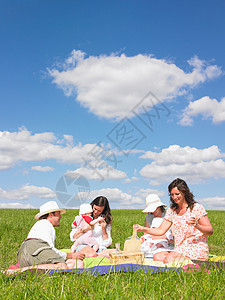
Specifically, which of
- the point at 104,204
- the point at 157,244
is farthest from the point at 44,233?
the point at 157,244

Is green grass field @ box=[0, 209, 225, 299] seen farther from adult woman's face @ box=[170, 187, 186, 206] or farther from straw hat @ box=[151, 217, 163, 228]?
straw hat @ box=[151, 217, 163, 228]

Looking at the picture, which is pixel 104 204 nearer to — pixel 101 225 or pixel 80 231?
pixel 101 225

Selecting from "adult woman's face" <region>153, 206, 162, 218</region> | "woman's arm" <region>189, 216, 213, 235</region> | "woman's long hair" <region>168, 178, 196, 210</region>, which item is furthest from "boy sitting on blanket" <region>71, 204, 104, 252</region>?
"woman's arm" <region>189, 216, 213, 235</region>

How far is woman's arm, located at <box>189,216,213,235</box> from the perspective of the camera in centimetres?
565

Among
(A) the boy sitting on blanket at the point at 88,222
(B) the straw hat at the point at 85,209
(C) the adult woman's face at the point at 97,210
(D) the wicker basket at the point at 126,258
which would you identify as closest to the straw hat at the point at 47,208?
(D) the wicker basket at the point at 126,258

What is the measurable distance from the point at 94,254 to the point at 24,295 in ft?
10.3

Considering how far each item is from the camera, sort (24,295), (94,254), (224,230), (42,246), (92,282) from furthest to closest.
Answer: (224,230) → (94,254) → (42,246) → (92,282) → (24,295)

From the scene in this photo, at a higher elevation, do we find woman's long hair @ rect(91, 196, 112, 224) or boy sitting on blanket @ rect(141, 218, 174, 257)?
woman's long hair @ rect(91, 196, 112, 224)

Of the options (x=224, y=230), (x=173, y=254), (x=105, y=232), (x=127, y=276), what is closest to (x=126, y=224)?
(x=224, y=230)

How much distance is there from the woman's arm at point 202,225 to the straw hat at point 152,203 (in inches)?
68.5

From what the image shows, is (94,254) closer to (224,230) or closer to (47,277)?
(47,277)

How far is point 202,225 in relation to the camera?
6.02 meters

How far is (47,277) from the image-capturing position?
450 cm

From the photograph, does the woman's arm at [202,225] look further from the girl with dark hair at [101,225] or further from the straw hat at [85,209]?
the straw hat at [85,209]
